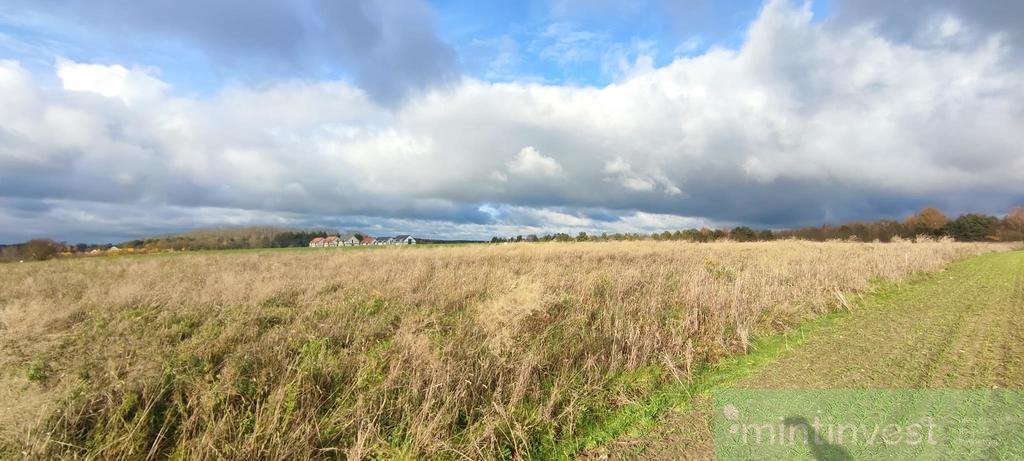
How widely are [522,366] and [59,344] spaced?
8.23 m

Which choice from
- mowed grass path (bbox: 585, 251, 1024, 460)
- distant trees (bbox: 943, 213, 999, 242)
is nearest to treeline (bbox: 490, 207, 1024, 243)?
distant trees (bbox: 943, 213, 999, 242)

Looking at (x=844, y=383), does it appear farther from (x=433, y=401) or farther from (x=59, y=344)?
(x=59, y=344)

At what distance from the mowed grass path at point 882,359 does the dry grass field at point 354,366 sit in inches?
28.0

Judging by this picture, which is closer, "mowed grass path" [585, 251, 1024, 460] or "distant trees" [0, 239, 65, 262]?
"mowed grass path" [585, 251, 1024, 460]

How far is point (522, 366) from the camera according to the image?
18.3 ft

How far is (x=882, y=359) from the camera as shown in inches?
231

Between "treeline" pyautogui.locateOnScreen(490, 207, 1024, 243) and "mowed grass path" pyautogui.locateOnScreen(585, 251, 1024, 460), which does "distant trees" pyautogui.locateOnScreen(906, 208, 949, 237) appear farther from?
"mowed grass path" pyautogui.locateOnScreen(585, 251, 1024, 460)

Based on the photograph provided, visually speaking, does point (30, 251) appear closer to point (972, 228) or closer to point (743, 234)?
point (743, 234)

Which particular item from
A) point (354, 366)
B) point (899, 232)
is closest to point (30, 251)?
point (354, 366)

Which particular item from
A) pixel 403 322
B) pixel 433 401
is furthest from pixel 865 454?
pixel 403 322
